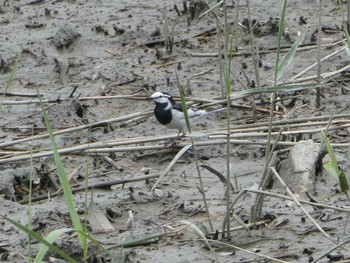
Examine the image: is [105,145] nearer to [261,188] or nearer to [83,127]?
[83,127]

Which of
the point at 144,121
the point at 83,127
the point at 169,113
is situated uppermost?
the point at 169,113

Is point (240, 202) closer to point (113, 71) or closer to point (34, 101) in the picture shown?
point (34, 101)

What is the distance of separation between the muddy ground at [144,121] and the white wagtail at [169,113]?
143 mm

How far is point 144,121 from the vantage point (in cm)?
707

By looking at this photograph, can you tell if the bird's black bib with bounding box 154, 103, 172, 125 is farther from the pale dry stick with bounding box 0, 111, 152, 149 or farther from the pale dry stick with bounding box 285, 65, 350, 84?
the pale dry stick with bounding box 285, 65, 350, 84

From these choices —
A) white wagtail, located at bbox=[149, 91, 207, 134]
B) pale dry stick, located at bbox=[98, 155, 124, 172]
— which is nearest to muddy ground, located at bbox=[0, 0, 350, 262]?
pale dry stick, located at bbox=[98, 155, 124, 172]

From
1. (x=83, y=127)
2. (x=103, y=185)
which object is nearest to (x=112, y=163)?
(x=103, y=185)

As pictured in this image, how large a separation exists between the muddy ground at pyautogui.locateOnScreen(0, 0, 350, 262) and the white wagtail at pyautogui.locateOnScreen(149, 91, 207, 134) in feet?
0.47

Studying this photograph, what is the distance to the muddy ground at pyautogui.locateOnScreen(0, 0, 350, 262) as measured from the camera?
192 inches

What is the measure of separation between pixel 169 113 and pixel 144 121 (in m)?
0.68

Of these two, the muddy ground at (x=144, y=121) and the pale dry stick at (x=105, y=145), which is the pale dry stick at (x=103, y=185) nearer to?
the muddy ground at (x=144, y=121)

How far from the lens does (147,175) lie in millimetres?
5840

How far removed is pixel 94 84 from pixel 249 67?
1.27m

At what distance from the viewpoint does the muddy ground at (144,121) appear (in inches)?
192
